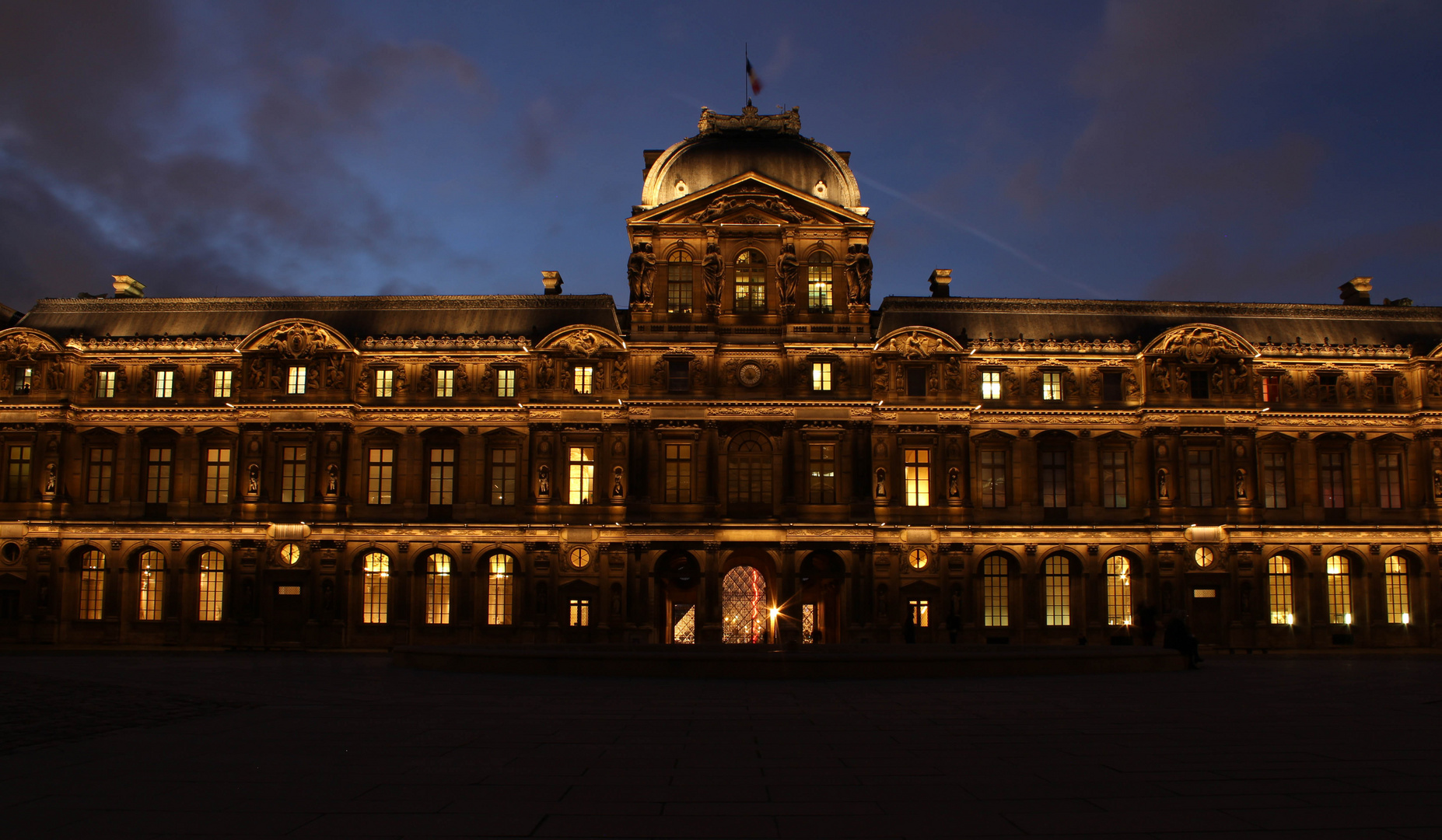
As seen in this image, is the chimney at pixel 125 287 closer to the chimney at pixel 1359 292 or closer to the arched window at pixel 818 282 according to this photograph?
the arched window at pixel 818 282

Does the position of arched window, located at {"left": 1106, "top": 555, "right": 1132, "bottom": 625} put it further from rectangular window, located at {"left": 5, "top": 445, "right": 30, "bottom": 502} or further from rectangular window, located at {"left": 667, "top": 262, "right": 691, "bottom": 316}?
rectangular window, located at {"left": 5, "top": 445, "right": 30, "bottom": 502}

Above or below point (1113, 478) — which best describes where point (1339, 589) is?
below

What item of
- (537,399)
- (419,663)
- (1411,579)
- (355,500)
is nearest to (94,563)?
(355,500)

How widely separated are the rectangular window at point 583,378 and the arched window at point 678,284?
506cm

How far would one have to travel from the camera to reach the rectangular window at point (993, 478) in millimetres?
56062

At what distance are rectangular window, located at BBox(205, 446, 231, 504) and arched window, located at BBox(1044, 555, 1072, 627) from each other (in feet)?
135

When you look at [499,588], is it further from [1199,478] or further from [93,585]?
[1199,478]

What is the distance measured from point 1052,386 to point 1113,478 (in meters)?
5.53

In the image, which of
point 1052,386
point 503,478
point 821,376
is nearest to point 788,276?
point 821,376

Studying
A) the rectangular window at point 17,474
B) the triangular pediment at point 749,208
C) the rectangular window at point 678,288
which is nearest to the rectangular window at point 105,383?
the rectangular window at point 17,474

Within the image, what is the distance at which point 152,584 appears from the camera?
5588 cm

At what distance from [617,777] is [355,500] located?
146ft

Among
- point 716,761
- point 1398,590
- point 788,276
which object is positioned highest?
point 788,276

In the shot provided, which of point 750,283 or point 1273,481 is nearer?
point 750,283
